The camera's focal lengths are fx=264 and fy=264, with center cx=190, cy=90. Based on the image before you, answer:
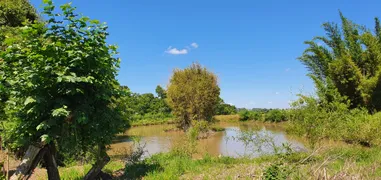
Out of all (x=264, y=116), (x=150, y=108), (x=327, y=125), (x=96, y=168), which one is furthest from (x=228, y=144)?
(x=150, y=108)

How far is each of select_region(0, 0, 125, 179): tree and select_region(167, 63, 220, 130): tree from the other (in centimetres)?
1406

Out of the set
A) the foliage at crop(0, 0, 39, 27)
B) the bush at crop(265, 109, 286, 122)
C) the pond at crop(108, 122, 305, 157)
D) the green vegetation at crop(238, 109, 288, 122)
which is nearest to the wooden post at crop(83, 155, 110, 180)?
the pond at crop(108, 122, 305, 157)

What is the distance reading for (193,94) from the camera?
18.8 metres

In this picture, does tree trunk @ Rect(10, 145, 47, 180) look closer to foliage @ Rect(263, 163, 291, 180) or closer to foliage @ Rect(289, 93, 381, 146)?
foliage @ Rect(263, 163, 291, 180)

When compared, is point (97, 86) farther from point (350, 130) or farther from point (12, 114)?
point (350, 130)

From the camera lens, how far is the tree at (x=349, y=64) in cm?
1222

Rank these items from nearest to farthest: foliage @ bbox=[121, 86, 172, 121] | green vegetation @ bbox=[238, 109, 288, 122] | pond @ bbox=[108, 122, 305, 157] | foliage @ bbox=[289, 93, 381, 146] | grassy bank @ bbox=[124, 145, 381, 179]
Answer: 1. grassy bank @ bbox=[124, 145, 381, 179]
2. foliage @ bbox=[289, 93, 381, 146]
3. pond @ bbox=[108, 122, 305, 157]
4. green vegetation @ bbox=[238, 109, 288, 122]
5. foliage @ bbox=[121, 86, 172, 121]

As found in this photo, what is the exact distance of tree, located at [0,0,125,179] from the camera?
371cm

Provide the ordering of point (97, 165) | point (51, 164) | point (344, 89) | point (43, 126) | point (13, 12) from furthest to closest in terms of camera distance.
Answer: point (344, 89), point (13, 12), point (97, 165), point (51, 164), point (43, 126)

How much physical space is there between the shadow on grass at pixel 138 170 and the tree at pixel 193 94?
12170mm

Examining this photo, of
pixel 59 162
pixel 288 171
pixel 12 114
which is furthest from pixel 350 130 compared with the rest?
pixel 59 162

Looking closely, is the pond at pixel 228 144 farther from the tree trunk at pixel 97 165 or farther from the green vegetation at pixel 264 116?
the green vegetation at pixel 264 116

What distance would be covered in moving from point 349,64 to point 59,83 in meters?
12.7

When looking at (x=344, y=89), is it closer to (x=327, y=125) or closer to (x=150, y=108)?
(x=327, y=125)
